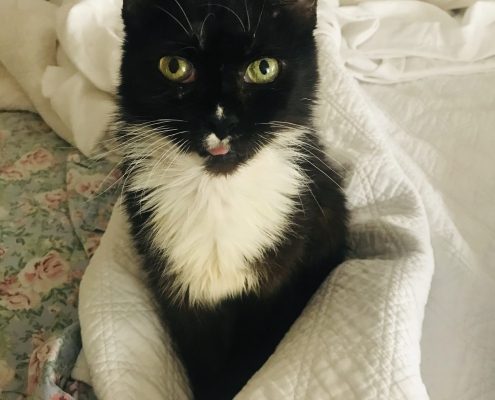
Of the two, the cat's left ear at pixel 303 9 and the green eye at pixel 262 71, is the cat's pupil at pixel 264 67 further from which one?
the cat's left ear at pixel 303 9

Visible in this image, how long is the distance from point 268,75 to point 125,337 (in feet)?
1.58

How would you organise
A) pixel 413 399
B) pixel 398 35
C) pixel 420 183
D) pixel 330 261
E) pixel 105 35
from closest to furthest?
pixel 413 399
pixel 330 261
pixel 420 183
pixel 105 35
pixel 398 35

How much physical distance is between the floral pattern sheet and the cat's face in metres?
0.42

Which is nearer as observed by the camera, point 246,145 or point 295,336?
point 246,145

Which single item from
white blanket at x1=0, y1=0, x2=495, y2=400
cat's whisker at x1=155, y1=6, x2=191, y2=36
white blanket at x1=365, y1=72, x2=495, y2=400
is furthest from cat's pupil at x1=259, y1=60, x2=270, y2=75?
white blanket at x1=365, y1=72, x2=495, y2=400

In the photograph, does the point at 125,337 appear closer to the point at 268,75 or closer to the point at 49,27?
the point at 268,75

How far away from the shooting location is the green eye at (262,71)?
77 cm

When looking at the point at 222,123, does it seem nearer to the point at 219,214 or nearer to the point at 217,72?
the point at 217,72

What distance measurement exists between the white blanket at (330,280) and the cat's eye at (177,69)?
1.31 feet

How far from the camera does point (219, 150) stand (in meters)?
0.76

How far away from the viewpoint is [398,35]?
1449 millimetres

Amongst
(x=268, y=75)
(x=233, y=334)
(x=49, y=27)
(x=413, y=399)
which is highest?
(x=268, y=75)

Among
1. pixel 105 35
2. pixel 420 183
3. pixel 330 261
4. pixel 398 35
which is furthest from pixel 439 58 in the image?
pixel 105 35

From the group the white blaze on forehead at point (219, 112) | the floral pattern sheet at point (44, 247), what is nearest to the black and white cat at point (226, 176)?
the white blaze on forehead at point (219, 112)
